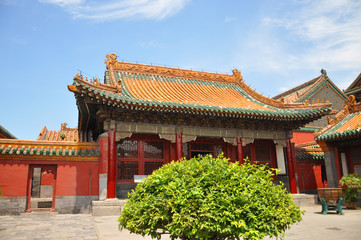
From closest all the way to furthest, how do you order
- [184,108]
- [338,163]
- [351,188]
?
[351,188] < [184,108] < [338,163]

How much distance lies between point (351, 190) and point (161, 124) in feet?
26.9

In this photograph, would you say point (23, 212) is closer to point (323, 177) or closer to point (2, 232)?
point (2, 232)

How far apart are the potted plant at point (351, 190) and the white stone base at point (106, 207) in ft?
29.3

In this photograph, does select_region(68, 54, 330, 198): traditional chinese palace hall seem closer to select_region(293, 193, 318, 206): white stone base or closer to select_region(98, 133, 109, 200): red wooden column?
select_region(98, 133, 109, 200): red wooden column

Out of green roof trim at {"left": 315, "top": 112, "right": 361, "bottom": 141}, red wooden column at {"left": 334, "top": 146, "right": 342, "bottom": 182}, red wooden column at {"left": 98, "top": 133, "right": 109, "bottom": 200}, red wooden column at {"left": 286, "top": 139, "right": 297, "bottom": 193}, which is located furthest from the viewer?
red wooden column at {"left": 286, "top": 139, "right": 297, "bottom": 193}

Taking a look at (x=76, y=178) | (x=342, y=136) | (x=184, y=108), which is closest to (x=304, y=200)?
(x=342, y=136)

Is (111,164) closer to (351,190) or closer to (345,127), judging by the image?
(351,190)

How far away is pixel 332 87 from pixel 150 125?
17.0 m

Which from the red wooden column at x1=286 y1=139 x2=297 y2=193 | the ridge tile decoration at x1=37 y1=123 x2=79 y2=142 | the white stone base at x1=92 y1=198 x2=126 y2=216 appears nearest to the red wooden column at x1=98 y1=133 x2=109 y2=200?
the white stone base at x1=92 y1=198 x2=126 y2=216

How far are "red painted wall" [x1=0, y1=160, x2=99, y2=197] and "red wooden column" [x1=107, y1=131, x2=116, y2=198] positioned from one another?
80 centimetres

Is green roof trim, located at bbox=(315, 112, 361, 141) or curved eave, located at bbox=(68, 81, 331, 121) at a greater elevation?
curved eave, located at bbox=(68, 81, 331, 121)

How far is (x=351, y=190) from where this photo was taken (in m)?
11.8

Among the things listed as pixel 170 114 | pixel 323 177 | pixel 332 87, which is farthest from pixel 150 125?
pixel 332 87

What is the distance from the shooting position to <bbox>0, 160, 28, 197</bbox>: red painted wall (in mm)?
10789
